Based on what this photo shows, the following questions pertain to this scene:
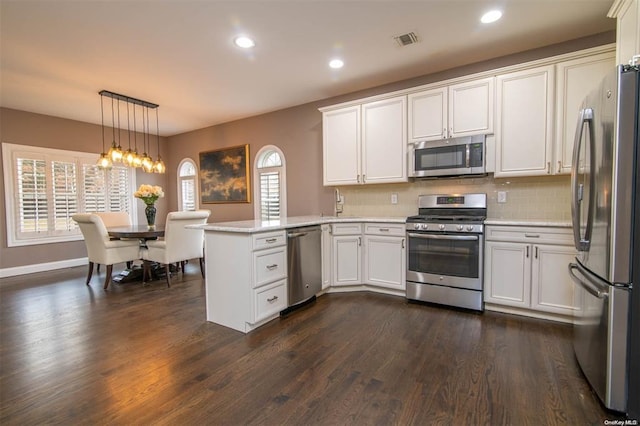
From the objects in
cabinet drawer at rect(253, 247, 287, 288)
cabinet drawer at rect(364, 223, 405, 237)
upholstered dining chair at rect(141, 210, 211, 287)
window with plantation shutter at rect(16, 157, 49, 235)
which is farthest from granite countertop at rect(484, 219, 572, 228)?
window with plantation shutter at rect(16, 157, 49, 235)

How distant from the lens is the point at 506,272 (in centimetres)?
286

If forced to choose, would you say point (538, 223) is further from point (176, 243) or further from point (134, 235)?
point (134, 235)

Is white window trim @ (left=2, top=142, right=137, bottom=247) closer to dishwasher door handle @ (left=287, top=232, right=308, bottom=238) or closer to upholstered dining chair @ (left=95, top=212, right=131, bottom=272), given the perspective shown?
upholstered dining chair @ (left=95, top=212, right=131, bottom=272)

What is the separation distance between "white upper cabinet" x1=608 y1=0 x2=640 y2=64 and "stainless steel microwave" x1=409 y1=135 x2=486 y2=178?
1.13 m

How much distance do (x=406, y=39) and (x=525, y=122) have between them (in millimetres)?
1425

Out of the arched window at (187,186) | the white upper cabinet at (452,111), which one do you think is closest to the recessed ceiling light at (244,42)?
the white upper cabinet at (452,111)

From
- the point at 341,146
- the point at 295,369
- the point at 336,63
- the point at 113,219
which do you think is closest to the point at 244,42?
the point at 336,63

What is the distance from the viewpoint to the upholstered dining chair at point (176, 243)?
3.90m

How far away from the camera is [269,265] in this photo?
2.76 m

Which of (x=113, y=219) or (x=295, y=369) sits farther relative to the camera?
(x=113, y=219)

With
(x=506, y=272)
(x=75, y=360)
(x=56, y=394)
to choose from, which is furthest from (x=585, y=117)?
(x=75, y=360)

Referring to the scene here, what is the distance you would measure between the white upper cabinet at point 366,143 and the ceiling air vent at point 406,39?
26.3 inches

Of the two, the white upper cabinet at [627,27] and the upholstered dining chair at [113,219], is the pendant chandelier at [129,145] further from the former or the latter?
the white upper cabinet at [627,27]

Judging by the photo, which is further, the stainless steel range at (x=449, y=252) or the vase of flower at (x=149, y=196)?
the vase of flower at (x=149, y=196)
